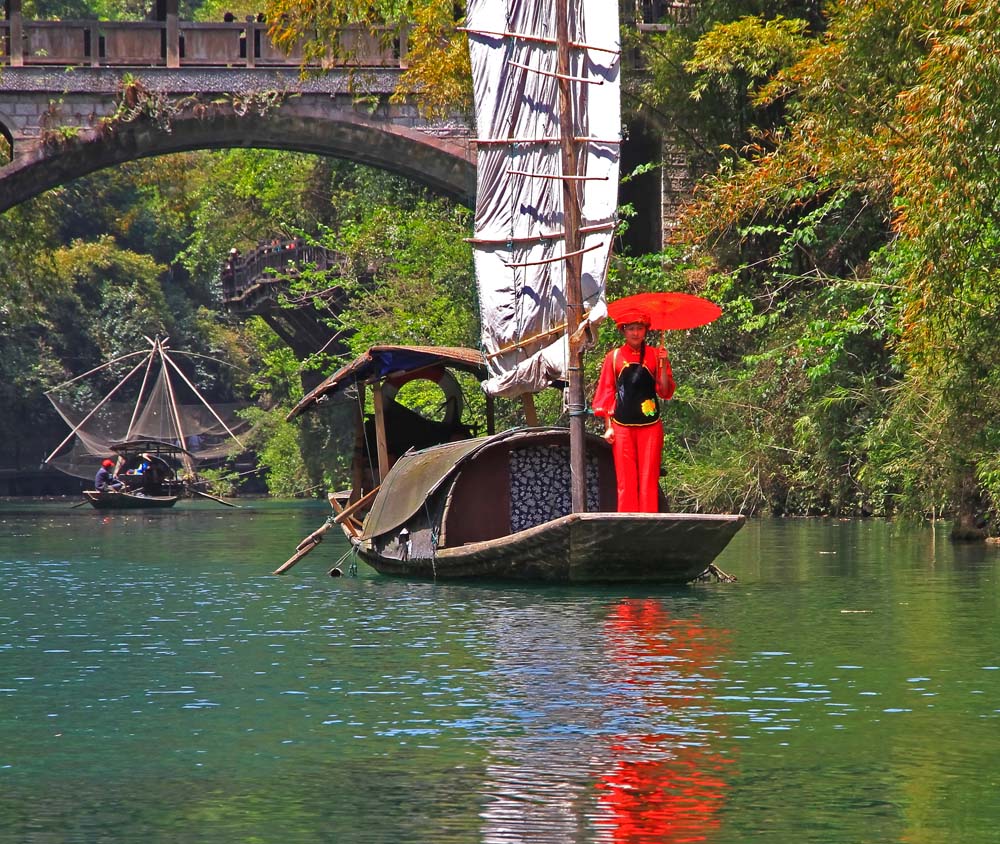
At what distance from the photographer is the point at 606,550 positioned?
12.5 m

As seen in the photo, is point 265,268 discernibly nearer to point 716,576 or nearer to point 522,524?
point 522,524

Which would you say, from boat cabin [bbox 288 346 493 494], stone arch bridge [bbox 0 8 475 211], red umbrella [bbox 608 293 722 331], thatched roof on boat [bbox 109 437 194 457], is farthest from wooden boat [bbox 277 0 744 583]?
thatched roof on boat [bbox 109 437 194 457]

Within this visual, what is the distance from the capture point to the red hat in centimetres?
1284

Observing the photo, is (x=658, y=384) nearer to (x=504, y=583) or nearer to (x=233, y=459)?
(x=504, y=583)

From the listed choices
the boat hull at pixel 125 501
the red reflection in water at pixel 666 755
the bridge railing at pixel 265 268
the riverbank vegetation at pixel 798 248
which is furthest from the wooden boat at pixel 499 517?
the boat hull at pixel 125 501

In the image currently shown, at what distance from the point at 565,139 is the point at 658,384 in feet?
6.26

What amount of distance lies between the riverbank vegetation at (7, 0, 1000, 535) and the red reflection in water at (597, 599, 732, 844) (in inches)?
229

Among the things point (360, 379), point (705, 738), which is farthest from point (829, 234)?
point (705, 738)

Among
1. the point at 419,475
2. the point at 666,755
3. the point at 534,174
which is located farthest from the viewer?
the point at 419,475

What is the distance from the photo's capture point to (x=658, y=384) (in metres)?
12.9

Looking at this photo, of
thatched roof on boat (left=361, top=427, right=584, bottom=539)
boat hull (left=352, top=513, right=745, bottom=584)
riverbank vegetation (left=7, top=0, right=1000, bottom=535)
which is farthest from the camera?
riverbank vegetation (left=7, top=0, right=1000, bottom=535)

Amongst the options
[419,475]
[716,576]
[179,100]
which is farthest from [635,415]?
[179,100]

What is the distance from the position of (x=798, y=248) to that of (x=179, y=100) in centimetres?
827

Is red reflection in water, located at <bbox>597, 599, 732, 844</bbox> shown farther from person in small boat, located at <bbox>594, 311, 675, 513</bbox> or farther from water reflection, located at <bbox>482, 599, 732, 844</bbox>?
person in small boat, located at <bbox>594, 311, 675, 513</bbox>
